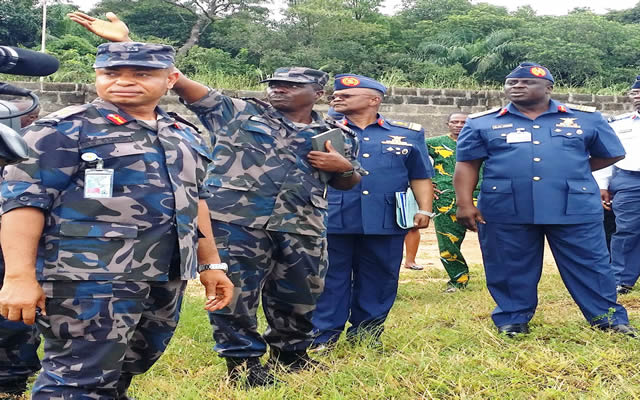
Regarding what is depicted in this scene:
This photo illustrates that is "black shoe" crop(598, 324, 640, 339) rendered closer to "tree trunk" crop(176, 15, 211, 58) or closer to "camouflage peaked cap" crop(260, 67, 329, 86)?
"camouflage peaked cap" crop(260, 67, 329, 86)

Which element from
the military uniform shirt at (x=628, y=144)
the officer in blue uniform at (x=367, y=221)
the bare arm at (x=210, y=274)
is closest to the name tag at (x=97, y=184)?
the bare arm at (x=210, y=274)

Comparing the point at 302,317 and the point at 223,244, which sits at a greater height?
the point at 223,244

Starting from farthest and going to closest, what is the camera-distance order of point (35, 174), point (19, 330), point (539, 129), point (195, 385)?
point (539, 129), point (195, 385), point (19, 330), point (35, 174)

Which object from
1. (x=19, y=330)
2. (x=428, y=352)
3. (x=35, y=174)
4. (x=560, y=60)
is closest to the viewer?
(x=35, y=174)

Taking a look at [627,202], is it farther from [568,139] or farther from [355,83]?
[355,83]

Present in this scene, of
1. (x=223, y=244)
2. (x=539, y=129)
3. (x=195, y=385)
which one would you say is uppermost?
(x=539, y=129)

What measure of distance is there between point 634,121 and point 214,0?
16.6 metres

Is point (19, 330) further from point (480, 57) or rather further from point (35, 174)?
point (480, 57)

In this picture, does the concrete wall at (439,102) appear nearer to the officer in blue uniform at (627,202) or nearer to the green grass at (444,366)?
the officer in blue uniform at (627,202)

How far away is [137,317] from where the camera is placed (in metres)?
2.94

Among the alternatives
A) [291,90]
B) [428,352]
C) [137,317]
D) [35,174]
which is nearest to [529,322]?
[428,352]

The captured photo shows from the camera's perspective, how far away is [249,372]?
4.07 m

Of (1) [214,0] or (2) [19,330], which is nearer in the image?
(2) [19,330]

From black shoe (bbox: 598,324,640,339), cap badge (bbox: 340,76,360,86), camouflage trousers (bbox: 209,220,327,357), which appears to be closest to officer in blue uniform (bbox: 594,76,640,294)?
black shoe (bbox: 598,324,640,339)
